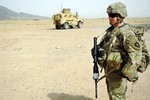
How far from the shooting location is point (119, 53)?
3396 millimetres

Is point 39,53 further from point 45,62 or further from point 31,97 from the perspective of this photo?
point 31,97

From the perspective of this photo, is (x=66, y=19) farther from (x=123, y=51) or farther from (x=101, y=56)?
(x=123, y=51)

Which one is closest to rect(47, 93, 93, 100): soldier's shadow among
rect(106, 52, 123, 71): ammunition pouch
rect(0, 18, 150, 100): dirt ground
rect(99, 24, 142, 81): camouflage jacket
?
rect(0, 18, 150, 100): dirt ground

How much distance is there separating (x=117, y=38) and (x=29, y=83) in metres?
3.59

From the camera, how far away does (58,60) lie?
9.13 m

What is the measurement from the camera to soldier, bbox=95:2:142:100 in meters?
3.22

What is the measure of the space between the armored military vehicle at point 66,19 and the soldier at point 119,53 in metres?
23.9

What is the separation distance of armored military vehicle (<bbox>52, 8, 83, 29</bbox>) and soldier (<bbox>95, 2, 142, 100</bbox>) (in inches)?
939

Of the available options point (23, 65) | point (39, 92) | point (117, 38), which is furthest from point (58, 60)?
point (117, 38)

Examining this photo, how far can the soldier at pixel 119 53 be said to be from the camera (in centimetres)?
322

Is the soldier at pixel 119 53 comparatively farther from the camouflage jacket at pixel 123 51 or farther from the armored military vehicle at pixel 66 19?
the armored military vehicle at pixel 66 19

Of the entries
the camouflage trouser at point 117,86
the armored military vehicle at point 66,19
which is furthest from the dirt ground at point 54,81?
the armored military vehicle at point 66,19

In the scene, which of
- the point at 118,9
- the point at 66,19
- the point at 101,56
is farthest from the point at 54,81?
the point at 66,19

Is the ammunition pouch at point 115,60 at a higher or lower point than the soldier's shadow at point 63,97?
higher
